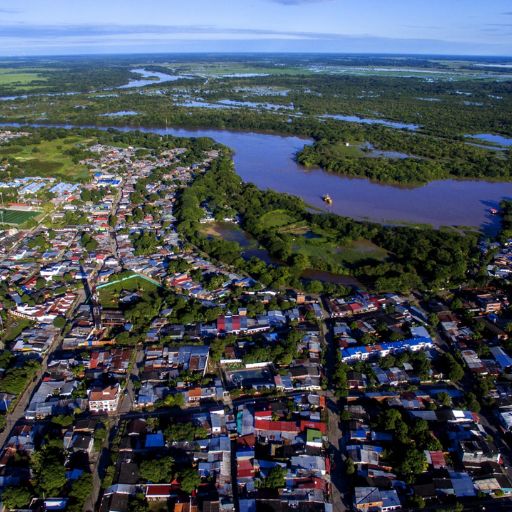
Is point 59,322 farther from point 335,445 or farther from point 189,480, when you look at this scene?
point 335,445

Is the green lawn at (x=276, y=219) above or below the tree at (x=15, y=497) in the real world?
above

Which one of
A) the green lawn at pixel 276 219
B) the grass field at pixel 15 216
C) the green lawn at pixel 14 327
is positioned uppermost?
the green lawn at pixel 276 219

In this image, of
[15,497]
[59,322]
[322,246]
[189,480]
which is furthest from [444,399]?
[59,322]

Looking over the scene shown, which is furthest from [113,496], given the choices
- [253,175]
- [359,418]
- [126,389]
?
[253,175]

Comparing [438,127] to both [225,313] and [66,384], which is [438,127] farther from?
[66,384]

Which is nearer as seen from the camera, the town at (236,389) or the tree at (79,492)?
the tree at (79,492)

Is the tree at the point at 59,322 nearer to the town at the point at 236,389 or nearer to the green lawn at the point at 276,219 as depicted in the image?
the town at the point at 236,389

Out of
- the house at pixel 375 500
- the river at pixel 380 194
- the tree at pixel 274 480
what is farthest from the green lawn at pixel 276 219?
the house at pixel 375 500
